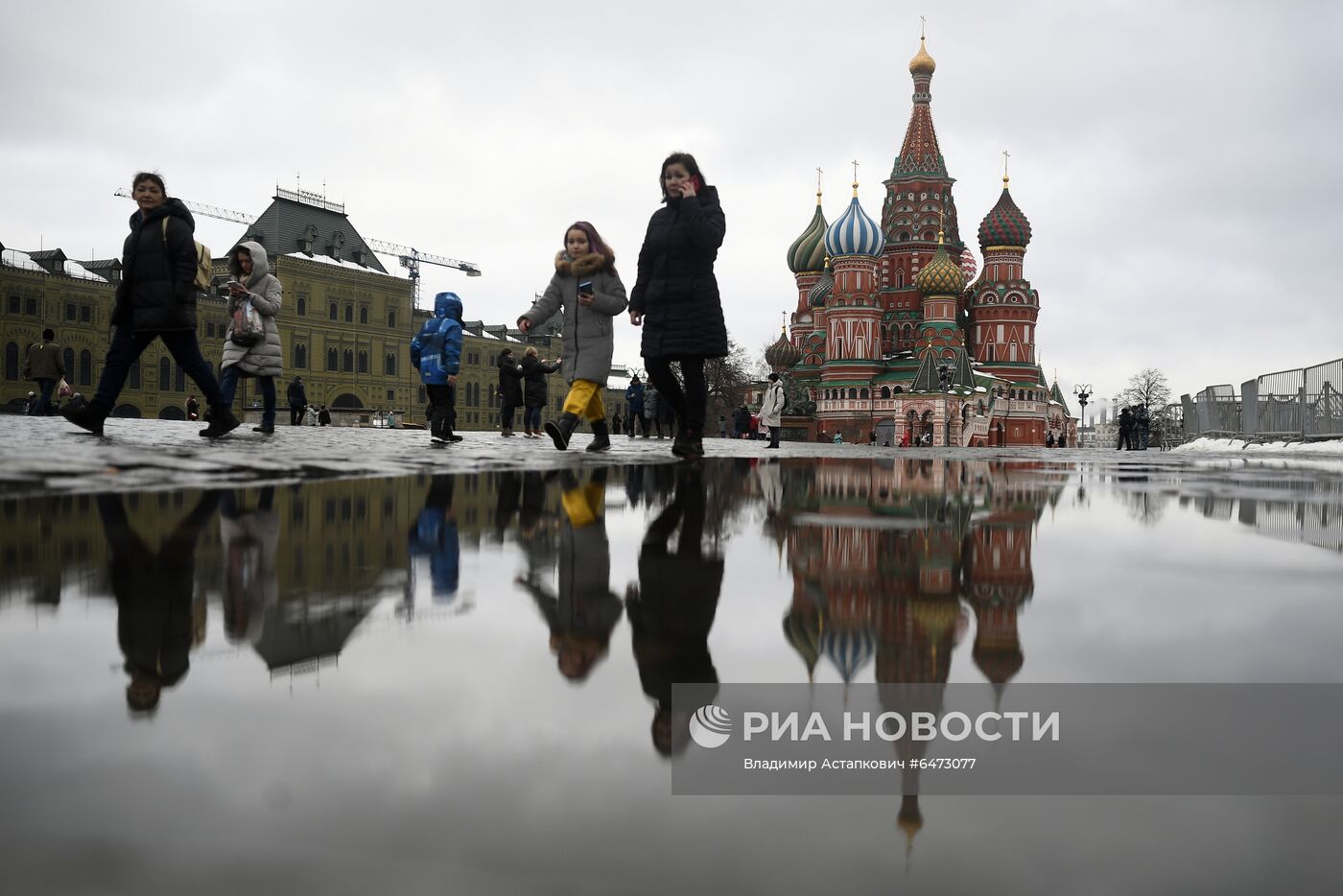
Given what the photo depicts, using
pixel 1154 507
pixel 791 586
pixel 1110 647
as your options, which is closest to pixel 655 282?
pixel 1154 507

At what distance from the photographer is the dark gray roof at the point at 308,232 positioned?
226 ft

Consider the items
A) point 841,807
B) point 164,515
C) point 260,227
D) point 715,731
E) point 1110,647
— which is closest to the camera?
point 841,807

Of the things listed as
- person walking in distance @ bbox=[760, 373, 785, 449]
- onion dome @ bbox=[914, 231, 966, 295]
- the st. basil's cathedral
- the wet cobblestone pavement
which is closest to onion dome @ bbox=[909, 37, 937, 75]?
the st. basil's cathedral

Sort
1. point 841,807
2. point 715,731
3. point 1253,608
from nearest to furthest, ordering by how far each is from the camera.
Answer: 1. point 841,807
2. point 715,731
3. point 1253,608

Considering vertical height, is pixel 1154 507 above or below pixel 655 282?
below

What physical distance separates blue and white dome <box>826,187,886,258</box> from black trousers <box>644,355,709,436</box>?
57745mm

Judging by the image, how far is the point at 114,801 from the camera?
0.76m

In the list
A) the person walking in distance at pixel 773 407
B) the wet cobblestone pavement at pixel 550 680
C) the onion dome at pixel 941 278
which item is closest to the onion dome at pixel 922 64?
the onion dome at pixel 941 278

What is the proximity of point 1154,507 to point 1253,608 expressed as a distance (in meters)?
2.42

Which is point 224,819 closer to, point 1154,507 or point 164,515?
point 164,515

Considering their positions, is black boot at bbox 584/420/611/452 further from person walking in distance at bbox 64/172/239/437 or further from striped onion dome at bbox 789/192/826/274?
striped onion dome at bbox 789/192/826/274

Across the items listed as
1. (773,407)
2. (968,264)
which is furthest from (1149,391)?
(773,407)

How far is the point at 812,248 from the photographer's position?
2808 inches
